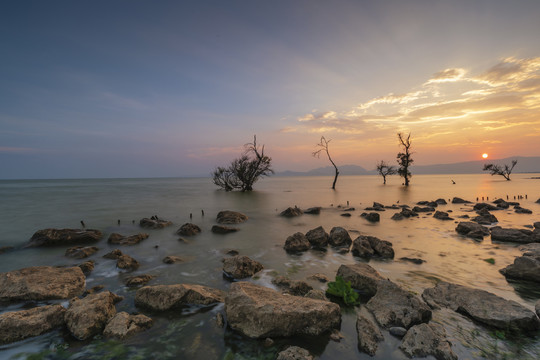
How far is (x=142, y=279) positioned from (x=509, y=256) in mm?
13426

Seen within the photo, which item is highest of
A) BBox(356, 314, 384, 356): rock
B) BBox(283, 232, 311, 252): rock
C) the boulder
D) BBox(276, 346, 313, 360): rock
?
BBox(276, 346, 313, 360): rock

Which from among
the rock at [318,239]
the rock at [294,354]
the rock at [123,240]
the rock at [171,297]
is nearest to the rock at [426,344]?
the rock at [294,354]

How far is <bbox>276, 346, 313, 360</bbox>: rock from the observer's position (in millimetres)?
3871

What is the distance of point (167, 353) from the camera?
4336 mm

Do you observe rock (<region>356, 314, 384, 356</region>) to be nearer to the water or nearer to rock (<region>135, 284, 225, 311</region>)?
the water

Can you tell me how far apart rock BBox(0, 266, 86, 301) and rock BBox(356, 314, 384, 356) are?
289 inches

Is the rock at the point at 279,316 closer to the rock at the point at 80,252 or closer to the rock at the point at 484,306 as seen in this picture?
the rock at the point at 484,306

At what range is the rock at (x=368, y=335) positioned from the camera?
4.27 meters

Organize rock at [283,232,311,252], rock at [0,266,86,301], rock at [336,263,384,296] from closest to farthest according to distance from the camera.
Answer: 1. rock at [0,266,86,301]
2. rock at [336,263,384,296]
3. rock at [283,232,311,252]

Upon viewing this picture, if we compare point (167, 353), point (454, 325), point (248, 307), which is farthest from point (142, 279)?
point (454, 325)

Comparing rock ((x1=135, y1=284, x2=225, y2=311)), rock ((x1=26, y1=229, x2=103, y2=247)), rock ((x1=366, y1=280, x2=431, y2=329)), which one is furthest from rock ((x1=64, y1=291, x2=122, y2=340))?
rock ((x1=26, y1=229, x2=103, y2=247))

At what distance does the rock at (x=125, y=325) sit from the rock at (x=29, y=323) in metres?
1.19

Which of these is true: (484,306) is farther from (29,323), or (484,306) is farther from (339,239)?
(29,323)

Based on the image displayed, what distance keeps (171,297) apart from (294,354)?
10.9 feet
